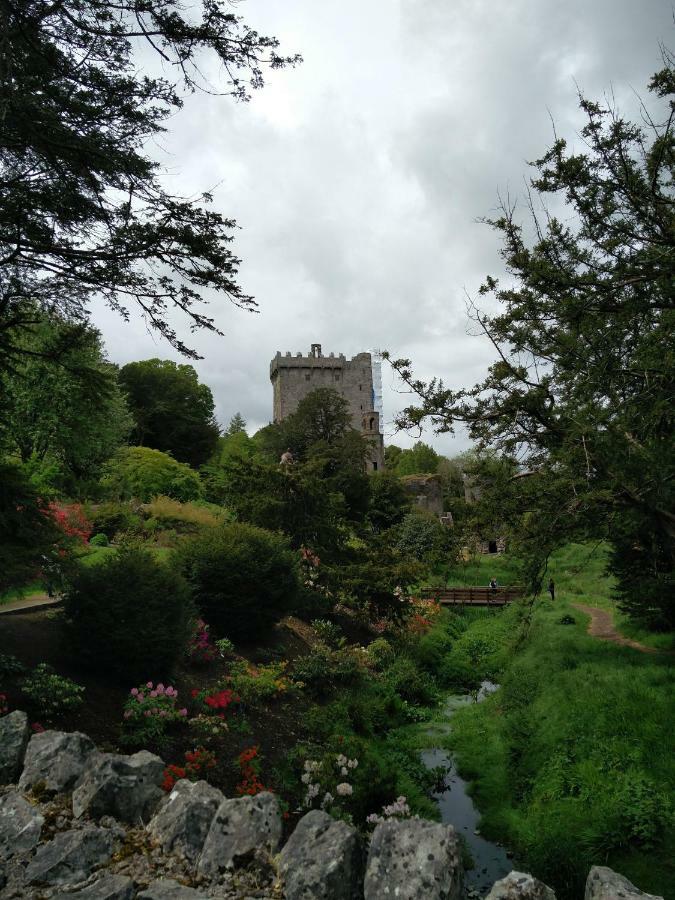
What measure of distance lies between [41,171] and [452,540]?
787 centimetres

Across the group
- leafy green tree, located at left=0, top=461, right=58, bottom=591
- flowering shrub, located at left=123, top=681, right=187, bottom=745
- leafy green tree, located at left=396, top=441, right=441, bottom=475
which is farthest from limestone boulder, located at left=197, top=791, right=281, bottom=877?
leafy green tree, located at left=396, top=441, right=441, bottom=475

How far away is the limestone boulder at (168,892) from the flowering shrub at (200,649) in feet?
20.9

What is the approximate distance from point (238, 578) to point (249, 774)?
5688 mm

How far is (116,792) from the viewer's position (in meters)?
5.43

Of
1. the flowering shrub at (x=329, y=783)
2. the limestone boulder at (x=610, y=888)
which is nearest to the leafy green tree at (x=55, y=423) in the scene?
the flowering shrub at (x=329, y=783)

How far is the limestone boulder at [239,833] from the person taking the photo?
15.6 ft

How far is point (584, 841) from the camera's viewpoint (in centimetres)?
770

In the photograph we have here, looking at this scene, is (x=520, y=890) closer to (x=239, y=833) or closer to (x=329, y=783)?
(x=239, y=833)

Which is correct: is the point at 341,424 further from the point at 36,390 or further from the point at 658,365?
the point at 658,365

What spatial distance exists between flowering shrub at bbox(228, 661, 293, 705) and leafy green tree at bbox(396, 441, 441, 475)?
219 ft

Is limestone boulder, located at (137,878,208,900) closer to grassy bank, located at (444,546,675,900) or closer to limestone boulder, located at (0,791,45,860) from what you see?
limestone boulder, located at (0,791,45,860)

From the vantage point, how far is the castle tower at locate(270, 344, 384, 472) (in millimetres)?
63062

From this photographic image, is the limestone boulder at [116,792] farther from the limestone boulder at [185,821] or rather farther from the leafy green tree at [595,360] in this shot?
the leafy green tree at [595,360]

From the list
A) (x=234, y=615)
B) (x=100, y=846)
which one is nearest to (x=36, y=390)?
(x=234, y=615)
